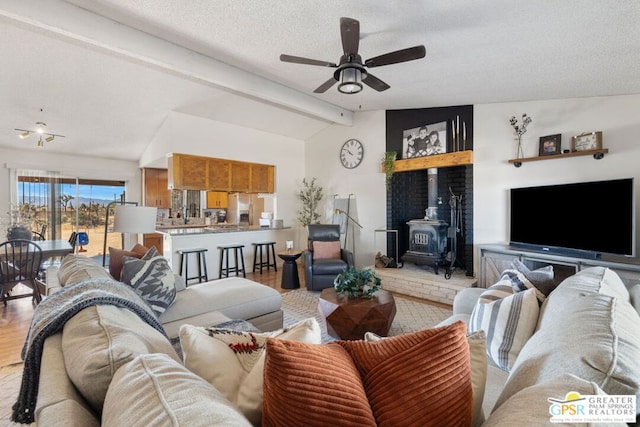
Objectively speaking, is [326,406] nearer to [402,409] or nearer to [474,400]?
[402,409]

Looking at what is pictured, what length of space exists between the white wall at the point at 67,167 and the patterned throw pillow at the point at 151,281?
5.39 meters

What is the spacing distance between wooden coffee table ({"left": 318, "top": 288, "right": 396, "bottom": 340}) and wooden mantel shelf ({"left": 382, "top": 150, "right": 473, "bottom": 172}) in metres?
2.63

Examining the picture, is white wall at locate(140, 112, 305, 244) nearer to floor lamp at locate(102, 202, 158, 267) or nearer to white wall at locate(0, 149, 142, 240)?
white wall at locate(0, 149, 142, 240)

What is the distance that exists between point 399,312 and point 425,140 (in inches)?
109

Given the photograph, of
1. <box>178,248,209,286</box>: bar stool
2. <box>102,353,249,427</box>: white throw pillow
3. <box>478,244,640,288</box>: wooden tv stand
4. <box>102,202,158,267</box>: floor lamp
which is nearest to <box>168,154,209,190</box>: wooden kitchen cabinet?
<box>178,248,209,286</box>: bar stool

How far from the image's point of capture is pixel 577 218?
320cm

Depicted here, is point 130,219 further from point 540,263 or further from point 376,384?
point 540,263

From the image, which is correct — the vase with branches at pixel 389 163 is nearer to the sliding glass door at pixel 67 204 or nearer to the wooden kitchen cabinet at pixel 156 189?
the wooden kitchen cabinet at pixel 156 189

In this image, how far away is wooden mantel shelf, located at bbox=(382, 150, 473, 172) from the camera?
13.9ft

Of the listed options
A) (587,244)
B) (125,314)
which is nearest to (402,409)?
(125,314)

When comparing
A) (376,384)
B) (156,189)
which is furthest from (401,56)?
(156,189)

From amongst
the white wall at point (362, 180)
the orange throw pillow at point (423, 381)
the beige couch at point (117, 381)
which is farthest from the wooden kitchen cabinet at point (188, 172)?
the orange throw pillow at point (423, 381)

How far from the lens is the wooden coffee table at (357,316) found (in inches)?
98.0

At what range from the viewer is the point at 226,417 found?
57 cm
